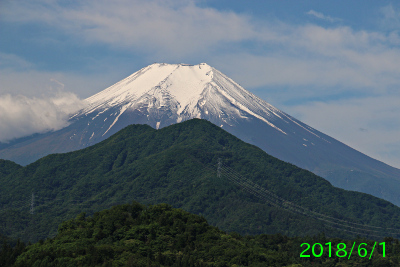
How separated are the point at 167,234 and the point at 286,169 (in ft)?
300

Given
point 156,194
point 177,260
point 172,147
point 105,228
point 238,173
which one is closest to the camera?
point 177,260

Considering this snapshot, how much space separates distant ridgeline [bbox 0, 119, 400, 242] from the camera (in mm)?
115875

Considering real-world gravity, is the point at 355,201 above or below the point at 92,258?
above

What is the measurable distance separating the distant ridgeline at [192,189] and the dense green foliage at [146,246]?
36.9 metres

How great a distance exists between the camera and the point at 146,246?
203 feet

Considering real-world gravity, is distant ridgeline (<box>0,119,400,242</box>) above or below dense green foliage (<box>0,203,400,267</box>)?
above

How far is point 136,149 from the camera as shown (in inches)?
6093

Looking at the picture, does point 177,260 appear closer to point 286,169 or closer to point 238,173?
point 238,173

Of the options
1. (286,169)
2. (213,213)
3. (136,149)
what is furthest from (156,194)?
(286,169)

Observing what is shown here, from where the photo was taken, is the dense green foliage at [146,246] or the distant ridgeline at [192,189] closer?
the dense green foliage at [146,246]

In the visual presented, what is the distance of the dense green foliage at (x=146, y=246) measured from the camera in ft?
184

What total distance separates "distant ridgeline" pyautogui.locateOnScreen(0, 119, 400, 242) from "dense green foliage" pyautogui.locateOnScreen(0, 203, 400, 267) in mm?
36921

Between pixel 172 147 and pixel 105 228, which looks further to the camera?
pixel 172 147

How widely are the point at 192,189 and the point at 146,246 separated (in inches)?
2637
